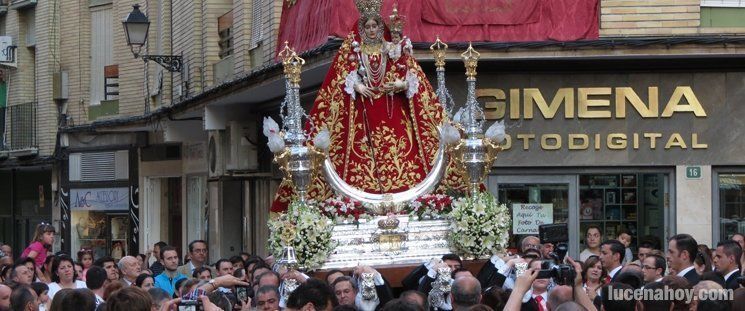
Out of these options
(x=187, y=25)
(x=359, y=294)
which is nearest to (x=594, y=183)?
(x=359, y=294)

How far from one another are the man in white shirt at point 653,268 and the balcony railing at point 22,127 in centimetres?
2667

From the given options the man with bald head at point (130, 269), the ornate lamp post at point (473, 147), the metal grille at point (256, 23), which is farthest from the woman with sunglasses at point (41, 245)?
the ornate lamp post at point (473, 147)

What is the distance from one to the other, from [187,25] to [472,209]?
16.4 m

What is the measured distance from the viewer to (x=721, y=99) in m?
18.5

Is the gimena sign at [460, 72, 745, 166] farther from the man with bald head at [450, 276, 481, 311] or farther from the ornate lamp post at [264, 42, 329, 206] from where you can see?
the man with bald head at [450, 276, 481, 311]

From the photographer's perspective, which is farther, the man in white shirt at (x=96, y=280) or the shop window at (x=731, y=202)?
the shop window at (x=731, y=202)

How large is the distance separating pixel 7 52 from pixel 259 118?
51.0 ft

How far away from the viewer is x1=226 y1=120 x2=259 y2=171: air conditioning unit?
24469 millimetres

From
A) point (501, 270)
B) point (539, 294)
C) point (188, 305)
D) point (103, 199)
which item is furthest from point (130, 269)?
point (103, 199)

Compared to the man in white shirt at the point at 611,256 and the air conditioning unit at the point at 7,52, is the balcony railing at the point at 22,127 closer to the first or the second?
the air conditioning unit at the point at 7,52

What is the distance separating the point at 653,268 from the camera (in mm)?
11375

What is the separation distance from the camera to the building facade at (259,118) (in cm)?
1834

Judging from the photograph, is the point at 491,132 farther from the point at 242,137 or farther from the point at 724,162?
the point at 242,137

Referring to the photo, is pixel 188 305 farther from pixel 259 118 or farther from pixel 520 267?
pixel 259 118
